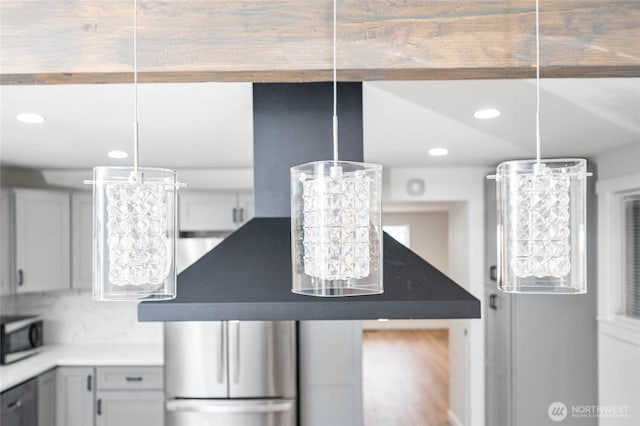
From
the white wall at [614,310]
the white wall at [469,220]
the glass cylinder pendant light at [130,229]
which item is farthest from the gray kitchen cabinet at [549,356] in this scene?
the glass cylinder pendant light at [130,229]

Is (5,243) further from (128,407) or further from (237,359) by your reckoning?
(237,359)

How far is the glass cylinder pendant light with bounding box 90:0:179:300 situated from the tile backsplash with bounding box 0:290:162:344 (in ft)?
13.8

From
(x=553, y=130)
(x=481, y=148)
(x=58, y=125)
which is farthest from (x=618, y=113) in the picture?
(x=58, y=125)

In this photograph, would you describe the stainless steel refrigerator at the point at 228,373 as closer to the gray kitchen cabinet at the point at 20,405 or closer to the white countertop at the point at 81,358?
the white countertop at the point at 81,358

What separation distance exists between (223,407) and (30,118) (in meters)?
2.36

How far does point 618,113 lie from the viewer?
2.58 m

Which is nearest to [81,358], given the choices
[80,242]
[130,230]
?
[80,242]

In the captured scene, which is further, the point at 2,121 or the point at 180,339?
the point at 180,339

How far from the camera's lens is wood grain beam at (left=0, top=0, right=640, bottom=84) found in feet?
4.57

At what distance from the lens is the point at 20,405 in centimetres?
388

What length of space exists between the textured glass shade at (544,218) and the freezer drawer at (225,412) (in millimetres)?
3286

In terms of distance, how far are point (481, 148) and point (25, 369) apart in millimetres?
3659

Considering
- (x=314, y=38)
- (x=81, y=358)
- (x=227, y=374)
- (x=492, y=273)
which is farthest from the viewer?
(x=492, y=273)

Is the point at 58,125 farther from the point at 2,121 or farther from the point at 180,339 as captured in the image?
the point at 180,339
